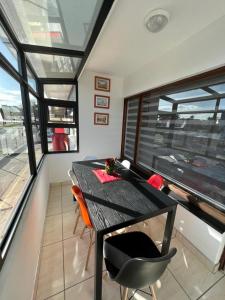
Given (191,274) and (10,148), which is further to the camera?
(191,274)

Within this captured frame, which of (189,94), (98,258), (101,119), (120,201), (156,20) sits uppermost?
(156,20)

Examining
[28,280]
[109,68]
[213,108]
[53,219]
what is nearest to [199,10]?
[213,108]

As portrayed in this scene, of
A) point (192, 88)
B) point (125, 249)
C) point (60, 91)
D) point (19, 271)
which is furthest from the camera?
point (60, 91)

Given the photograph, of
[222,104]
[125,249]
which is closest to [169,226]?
[125,249]

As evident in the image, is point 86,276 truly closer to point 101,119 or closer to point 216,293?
point 216,293

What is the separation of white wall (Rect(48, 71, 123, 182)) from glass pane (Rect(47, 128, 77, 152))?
0.48ft

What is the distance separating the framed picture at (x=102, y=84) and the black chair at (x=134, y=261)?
2.86 meters

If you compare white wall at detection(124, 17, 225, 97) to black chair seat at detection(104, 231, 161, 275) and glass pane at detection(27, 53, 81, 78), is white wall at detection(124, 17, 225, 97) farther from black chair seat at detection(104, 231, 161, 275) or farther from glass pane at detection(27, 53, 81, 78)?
black chair seat at detection(104, 231, 161, 275)

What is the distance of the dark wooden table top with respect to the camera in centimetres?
107

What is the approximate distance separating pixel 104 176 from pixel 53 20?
166 centimetres

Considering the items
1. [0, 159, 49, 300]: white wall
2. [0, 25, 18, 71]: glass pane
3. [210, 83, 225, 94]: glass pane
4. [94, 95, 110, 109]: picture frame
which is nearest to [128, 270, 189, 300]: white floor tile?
[0, 159, 49, 300]: white wall

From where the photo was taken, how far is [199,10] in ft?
4.29

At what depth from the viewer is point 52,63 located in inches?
77.4

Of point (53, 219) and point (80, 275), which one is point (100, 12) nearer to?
point (80, 275)
